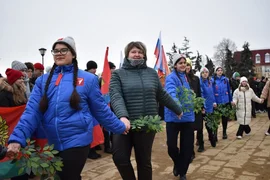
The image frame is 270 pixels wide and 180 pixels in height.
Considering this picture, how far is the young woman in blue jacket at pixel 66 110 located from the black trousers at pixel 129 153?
0.60m

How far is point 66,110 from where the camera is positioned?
2439mm

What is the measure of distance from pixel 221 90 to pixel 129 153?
5.91 meters

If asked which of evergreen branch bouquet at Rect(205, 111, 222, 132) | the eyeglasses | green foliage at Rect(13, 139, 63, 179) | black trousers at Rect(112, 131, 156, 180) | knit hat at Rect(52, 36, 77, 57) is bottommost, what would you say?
evergreen branch bouquet at Rect(205, 111, 222, 132)

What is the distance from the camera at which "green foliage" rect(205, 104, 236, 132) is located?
741 cm

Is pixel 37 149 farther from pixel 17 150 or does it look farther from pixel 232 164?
pixel 232 164

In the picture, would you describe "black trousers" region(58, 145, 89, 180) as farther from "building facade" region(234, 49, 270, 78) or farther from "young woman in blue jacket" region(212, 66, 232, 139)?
"building facade" region(234, 49, 270, 78)

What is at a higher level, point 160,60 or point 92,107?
point 160,60

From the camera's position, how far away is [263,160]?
570 cm

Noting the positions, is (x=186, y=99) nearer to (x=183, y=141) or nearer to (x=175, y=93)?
(x=175, y=93)

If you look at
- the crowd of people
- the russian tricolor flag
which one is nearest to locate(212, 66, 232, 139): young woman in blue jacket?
the russian tricolor flag

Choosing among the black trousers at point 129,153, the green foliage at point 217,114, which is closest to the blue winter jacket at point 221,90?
the green foliage at point 217,114

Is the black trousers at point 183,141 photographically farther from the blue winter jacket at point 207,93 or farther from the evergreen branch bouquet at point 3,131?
the blue winter jacket at point 207,93

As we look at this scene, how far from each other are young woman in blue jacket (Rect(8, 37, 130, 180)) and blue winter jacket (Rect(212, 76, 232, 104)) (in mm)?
6391

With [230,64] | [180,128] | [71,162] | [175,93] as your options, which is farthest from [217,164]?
[230,64]
